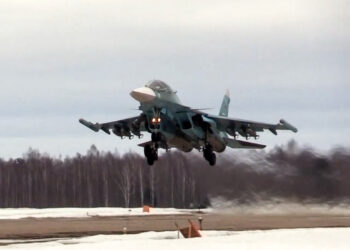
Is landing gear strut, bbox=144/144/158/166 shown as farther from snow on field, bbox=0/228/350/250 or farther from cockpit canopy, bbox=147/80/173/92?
snow on field, bbox=0/228/350/250

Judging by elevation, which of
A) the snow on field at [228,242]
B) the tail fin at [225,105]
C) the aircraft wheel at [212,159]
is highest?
the tail fin at [225,105]

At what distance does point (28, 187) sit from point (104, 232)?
7206 cm

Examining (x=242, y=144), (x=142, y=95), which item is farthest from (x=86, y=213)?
(x=142, y=95)

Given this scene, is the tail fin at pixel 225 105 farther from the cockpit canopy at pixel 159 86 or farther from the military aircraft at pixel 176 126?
the cockpit canopy at pixel 159 86

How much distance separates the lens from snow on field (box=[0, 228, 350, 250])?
2461cm

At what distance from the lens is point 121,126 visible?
117ft

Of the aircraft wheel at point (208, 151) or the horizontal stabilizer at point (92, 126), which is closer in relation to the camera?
the aircraft wheel at point (208, 151)

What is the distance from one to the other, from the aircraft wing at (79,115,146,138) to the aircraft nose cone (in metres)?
3.89

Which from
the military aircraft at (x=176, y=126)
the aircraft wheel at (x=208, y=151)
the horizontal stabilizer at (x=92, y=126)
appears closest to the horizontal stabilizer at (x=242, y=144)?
the military aircraft at (x=176, y=126)

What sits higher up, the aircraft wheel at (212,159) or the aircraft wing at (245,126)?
the aircraft wing at (245,126)

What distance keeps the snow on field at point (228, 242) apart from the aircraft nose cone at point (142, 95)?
5.77 m

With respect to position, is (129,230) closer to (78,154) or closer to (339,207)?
(339,207)

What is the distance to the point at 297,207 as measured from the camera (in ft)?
120

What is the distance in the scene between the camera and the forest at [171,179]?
119 feet
